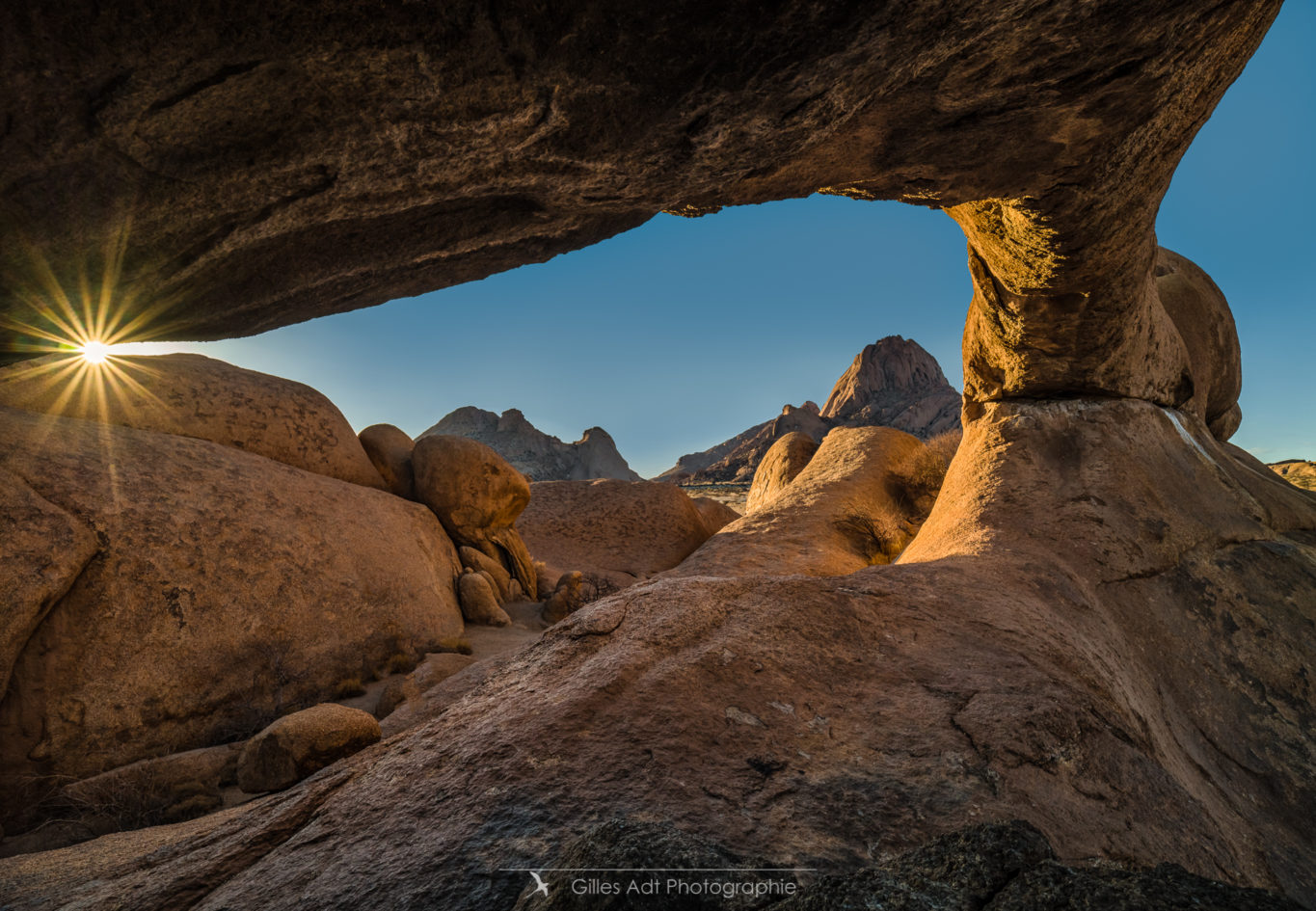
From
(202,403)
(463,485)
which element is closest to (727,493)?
(463,485)

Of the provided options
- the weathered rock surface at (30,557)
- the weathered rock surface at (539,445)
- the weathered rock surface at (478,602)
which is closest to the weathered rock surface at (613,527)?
the weathered rock surface at (478,602)

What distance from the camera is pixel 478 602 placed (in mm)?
8359

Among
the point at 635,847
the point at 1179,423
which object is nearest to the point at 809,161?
the point at 635,847

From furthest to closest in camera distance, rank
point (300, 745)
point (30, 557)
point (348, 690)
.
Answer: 1. point (348, 690)
2. point (30, 557)
3. point (300, 745)

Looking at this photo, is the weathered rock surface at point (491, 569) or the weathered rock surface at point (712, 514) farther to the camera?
the weathered rock surface at point (712, 514)

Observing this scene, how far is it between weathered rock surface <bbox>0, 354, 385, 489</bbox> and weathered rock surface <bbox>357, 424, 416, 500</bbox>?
311 mm

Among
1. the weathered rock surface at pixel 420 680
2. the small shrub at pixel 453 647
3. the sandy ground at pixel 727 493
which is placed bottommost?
the weathered rock surface at pixel 420 680

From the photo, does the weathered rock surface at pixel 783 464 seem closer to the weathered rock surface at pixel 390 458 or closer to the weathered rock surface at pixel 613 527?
the weathered rock surface at pixel 613 527

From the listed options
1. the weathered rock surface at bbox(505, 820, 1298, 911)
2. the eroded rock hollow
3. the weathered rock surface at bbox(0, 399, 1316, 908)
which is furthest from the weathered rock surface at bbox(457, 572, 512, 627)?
the weathered rock surface at bbox(505, 820, 1298, 911)

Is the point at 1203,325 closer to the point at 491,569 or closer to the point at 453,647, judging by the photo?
the point at 453,647

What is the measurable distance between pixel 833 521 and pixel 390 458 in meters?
7.29

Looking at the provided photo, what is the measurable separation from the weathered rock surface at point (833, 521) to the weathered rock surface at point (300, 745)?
485 centimetres

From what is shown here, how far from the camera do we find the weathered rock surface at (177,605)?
4.09 m

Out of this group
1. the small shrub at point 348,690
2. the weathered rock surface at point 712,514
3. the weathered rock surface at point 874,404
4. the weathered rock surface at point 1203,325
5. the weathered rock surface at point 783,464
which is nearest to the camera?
the small shrub at point 348,690
